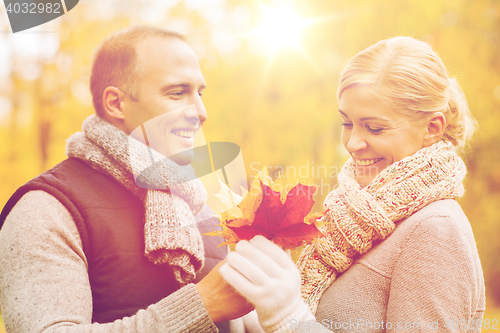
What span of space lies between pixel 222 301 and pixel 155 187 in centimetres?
71

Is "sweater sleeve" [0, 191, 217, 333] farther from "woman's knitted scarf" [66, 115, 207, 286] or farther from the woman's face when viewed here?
the woman's face

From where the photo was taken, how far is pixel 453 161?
6.05ft

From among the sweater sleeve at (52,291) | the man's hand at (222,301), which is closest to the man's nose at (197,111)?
the sweater sleeve at (52,291)

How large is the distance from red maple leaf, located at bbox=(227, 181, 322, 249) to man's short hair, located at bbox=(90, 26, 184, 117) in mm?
1156

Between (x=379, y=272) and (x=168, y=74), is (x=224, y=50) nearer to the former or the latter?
(x=168, y=74)

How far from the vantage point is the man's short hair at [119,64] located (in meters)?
2.16

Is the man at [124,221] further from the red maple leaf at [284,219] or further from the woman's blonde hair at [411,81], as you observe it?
the woman's blonde hair at [411,81]

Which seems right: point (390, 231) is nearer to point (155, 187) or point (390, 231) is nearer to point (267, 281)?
point (267, 281)

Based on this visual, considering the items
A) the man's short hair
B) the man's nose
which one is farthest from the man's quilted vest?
the man's nose

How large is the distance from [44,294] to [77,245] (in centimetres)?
24

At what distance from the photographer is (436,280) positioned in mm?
Result: 1516

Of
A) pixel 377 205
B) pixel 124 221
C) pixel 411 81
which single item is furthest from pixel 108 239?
pixel 411 81

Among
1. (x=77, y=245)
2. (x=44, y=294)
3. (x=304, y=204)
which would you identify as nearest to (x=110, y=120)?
(x=77, y=245)

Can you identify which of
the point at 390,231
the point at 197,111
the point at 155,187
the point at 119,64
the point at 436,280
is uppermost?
the point at 119,64
